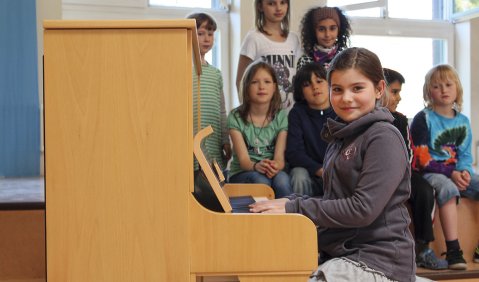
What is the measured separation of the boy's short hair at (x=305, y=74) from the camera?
2648mm

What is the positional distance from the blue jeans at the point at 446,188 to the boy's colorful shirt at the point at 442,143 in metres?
0.05

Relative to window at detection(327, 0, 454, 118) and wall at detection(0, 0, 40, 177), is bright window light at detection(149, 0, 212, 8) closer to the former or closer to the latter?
wall at detection(0, 0, 40, 177)

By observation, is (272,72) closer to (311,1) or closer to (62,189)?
(311,1)

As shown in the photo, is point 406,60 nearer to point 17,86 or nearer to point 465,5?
point 465,5

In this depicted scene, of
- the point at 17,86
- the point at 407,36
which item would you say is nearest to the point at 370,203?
the point at 17,86

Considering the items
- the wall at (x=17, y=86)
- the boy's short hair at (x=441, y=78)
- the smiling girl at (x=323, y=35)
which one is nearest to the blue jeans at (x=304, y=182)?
the smiling girl at (x=323, y=35)

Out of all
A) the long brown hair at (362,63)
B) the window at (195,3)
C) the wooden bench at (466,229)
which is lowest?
the wooden bench at (466,229)

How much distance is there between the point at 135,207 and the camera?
1259mm

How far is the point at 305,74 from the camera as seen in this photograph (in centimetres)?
266

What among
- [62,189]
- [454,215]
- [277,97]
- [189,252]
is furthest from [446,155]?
[62,189]

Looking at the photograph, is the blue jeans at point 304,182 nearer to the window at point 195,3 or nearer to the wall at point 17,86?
the window at point 195,3

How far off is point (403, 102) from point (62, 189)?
3.26 metres

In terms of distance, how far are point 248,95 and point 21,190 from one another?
1.13 meters

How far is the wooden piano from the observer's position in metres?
1.24
